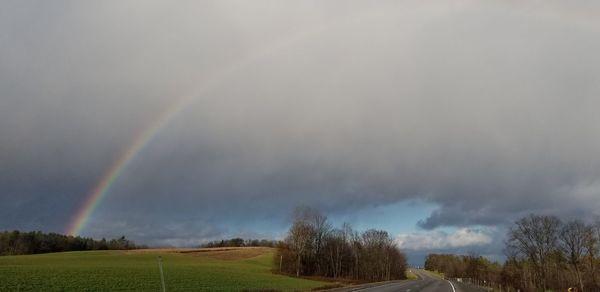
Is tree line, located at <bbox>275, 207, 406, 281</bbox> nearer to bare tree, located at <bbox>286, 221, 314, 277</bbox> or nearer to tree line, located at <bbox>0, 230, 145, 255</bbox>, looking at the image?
bare tree, located at <bbox>286, 221, 314, 277</bbox>

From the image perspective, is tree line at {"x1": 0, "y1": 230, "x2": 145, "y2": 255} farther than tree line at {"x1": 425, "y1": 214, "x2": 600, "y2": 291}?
Yes

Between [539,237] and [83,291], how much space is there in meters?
88.3

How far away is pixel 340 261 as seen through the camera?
5413 inches

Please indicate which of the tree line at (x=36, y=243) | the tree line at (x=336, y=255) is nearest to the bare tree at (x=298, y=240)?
the tree line at (x=336, y=255)

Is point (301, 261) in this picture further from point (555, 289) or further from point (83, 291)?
point (83, 291)

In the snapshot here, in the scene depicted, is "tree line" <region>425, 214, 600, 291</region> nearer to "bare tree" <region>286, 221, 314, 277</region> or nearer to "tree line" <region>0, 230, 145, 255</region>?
"bare tree" <region>286, 221, 314, 277</region>

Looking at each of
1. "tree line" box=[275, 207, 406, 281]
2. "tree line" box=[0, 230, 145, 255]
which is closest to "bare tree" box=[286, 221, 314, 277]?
"tree line" box=[275, 207, 406, 281]

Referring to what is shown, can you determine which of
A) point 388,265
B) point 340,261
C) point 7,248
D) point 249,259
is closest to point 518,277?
point 340,261

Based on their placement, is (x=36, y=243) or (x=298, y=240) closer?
(x=298, y=240)

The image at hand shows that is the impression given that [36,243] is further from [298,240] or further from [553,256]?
[553,256]

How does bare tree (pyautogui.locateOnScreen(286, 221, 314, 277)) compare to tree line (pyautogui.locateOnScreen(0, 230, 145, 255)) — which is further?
tree line (pyautogui.locateOnScreen(0, 230, 145, 255))

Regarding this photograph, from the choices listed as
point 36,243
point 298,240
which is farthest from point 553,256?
point 36,243

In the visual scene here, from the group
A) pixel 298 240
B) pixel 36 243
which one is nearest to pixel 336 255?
pixel 298 240

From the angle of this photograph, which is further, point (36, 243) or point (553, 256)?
point (36, 243)
